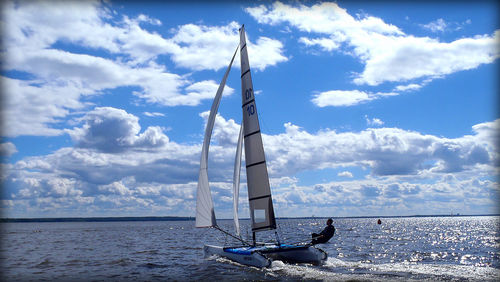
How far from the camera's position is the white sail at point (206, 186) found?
20.1 metres

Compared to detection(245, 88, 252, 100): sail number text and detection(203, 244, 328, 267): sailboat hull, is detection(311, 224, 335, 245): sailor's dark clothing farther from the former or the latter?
detection(245, 88, 252, 100): sail number text

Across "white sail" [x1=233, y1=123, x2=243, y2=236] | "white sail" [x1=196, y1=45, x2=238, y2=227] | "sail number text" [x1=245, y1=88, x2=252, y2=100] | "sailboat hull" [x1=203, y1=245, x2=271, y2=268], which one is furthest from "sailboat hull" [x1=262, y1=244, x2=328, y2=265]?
"sail number text" [x1=245, y1=88, x2=252, y2=100]

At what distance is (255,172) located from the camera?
1945 cm

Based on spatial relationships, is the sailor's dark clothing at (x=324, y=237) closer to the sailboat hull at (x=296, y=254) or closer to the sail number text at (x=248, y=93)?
the sailboat hull at (x=296, y=254)

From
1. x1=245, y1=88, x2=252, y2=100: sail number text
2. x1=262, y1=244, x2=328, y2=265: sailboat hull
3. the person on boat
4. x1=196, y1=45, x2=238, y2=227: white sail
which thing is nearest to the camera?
x1=262, y1=244, x2=328, y2=265: sailboat hull

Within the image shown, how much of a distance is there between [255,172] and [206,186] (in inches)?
115

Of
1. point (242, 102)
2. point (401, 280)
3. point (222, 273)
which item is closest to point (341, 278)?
point (401, 280)

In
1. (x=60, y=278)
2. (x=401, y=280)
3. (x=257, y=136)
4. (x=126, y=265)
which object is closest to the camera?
(x=401, y=280)

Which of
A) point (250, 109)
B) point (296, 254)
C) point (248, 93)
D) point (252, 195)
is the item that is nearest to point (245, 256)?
point (296, 254)

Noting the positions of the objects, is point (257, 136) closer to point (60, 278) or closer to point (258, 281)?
point (258, 281)

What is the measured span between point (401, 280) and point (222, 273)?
805 centimetres

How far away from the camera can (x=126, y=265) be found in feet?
73.5

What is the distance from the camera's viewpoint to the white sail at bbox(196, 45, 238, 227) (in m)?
20.1

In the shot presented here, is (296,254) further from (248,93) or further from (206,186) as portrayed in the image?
(248,93)
